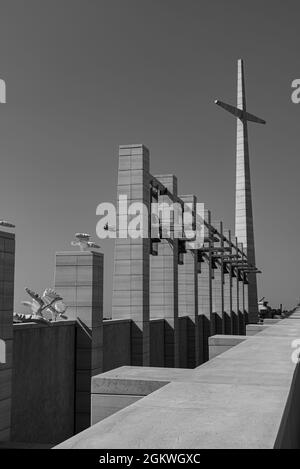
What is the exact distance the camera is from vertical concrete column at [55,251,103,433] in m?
18.4

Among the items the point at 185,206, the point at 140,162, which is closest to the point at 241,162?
the point at 185,206

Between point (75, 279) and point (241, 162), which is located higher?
point (241, 162)

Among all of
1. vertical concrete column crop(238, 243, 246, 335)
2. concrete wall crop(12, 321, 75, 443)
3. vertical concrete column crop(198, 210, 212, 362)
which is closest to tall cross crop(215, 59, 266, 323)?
vertical concrete column crop(238, 243, 246, 335)

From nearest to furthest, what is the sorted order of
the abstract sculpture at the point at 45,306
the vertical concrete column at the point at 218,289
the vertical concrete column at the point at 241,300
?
the abstract sculpture at the point at 45,306, the vertical concrete column at the point at 218,289, the vertical concrete column at the point at 241,300

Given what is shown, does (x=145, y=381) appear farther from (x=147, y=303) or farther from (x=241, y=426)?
(x=147, y=303)

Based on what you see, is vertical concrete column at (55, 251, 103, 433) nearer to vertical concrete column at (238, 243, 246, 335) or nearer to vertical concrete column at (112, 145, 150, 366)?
vertical concrete column at (112, 145, 150, 366)

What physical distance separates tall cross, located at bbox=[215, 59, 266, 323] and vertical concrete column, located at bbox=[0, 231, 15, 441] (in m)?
62.6

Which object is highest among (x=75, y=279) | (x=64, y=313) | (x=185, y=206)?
(x=185, y=206)

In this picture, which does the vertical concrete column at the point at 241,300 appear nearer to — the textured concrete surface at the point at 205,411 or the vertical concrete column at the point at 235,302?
the vertical concrete column at the point at 235,302

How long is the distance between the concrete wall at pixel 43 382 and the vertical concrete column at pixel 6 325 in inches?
43.5

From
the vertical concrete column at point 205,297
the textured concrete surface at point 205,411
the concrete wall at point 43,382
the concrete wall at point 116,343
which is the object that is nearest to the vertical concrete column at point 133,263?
the concrete wall at point 116,343

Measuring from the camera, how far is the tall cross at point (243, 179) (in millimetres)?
78688

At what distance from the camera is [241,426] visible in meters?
4.32

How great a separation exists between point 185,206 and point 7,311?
23.4 metres
